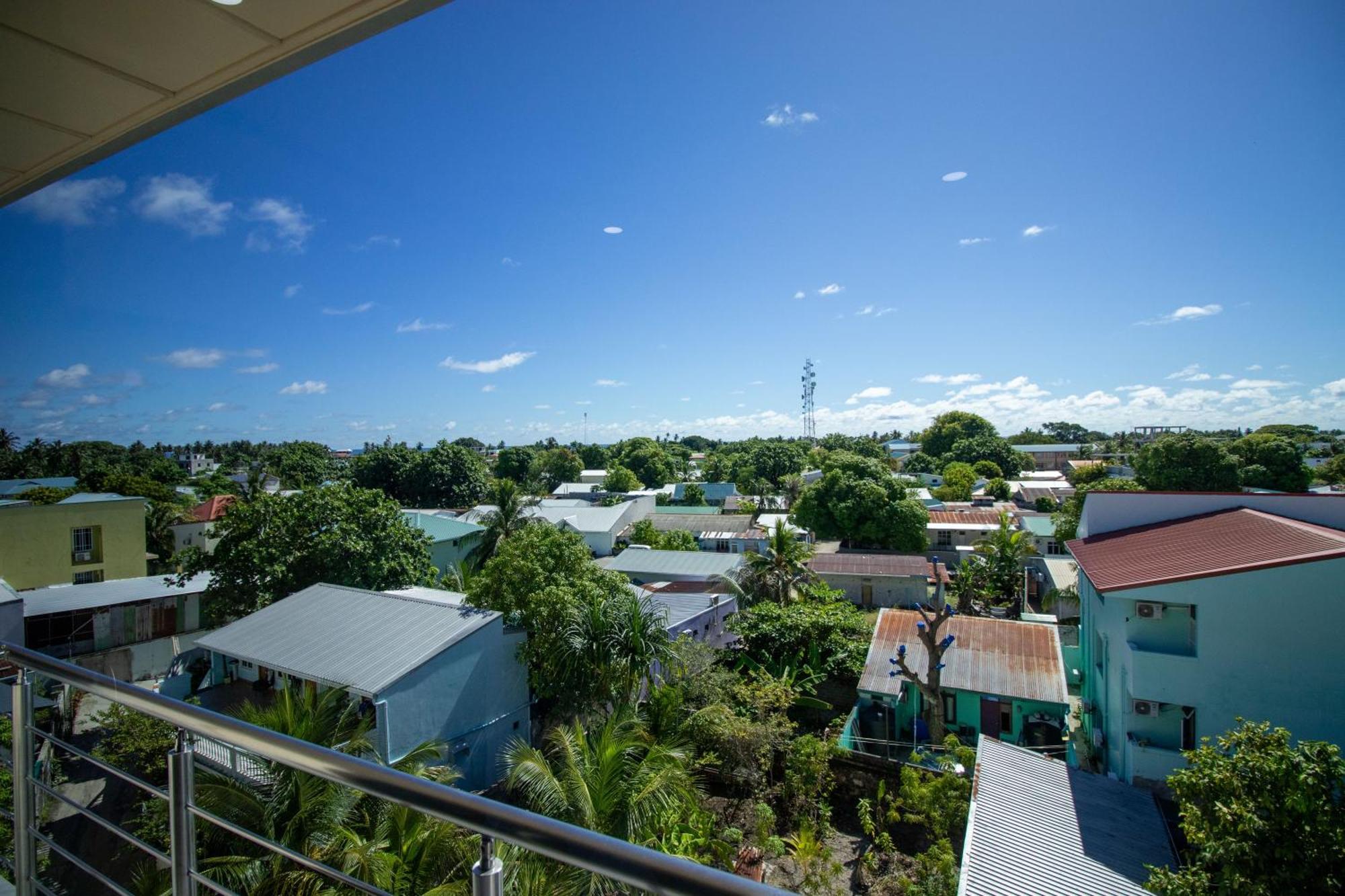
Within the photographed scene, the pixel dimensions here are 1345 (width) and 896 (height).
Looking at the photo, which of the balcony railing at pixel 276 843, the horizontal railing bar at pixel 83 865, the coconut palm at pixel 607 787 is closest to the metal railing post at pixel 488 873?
the balcony railing at pixel 276 843

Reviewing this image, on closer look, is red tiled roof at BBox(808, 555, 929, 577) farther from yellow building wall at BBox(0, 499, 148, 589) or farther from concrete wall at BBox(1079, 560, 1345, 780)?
yellow building wall at BBox(0, 499, 148, 589)

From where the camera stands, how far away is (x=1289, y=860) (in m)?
4.95

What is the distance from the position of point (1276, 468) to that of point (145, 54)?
107 feet

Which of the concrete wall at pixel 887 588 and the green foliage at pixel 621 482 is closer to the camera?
the concrete wall at pixel 887 588

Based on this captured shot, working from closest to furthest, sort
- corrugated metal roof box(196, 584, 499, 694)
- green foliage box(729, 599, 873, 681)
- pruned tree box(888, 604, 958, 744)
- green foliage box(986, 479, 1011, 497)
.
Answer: corrugated metal roof box(196, 584, 499, 694)
pruned tree box(888, 604, 958, 744)
green foliage box(729, 599, 873, 681)
green foliage box(986, 479, 1011, 497)

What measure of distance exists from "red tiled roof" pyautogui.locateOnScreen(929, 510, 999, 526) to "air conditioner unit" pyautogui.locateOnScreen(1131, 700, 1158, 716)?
2010 centimetres

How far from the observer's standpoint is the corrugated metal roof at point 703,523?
90.5 feet

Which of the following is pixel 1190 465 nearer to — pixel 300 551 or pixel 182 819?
pixel 300 551

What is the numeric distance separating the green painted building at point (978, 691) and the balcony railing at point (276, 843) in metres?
10.5

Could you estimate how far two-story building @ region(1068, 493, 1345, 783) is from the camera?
7.73 metres

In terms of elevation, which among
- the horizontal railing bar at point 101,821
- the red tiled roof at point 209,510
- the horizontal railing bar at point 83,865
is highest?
the horizontal railing bar at point 101,821

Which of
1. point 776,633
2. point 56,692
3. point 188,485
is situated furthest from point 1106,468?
point 188,485

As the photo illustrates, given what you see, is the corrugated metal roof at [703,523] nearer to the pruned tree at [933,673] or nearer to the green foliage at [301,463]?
the pruned tree at [933,673]

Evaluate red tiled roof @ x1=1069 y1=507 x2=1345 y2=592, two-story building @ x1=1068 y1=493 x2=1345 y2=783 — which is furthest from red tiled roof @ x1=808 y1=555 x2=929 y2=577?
two-story building @ x1=1068 y1=493 x2=1345 y2=783
